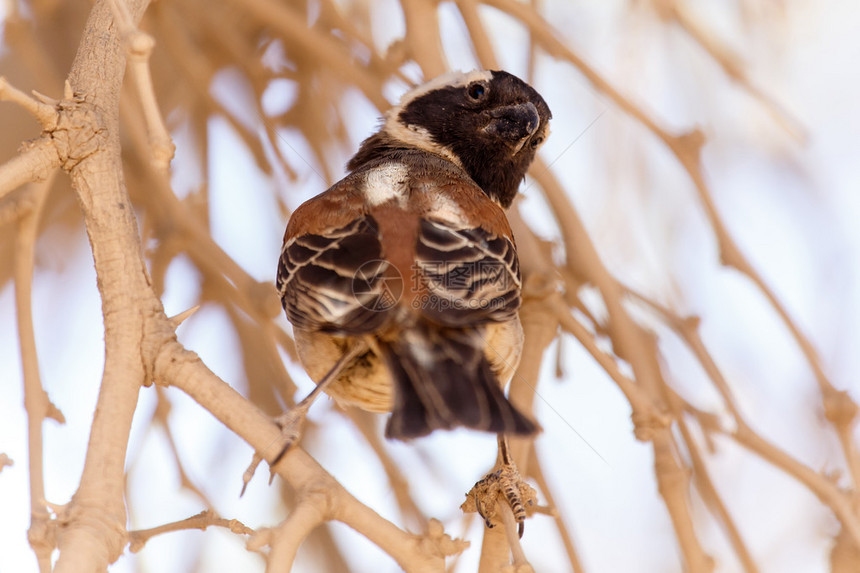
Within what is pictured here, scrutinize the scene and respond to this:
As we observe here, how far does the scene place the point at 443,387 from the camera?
6.75ft

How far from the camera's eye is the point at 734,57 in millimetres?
3150

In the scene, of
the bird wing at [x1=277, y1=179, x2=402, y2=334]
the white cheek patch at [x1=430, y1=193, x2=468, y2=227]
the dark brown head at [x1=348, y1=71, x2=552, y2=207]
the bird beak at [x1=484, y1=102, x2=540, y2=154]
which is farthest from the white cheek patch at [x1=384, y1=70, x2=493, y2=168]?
the bird wing at [x1=277, y1=179, x2=402, y2=334]

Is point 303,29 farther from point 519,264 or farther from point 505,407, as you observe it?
point 505,407

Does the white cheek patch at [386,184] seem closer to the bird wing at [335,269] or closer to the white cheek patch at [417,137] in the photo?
the bird wing at [335,269]

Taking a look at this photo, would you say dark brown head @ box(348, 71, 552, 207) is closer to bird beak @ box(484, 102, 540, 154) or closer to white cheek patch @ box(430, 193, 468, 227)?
bird beak @ box(484, 102, 540, 154)

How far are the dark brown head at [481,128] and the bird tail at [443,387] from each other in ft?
4.18

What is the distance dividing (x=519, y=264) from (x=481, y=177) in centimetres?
72

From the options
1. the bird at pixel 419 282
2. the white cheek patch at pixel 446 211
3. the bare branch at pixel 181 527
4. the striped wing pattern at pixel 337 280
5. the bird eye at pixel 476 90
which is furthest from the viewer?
the bird eye at pixel 476 90

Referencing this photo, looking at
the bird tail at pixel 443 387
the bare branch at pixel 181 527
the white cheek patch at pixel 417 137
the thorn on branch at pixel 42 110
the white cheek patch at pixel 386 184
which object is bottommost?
the bare branch at pixel 181 527

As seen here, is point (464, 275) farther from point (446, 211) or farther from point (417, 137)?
point (417, 137)

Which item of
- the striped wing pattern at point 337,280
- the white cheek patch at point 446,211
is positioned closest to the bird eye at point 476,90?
the white cheek patch at point 446,211

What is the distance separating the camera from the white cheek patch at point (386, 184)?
263 centimetres

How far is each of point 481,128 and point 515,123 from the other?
0.17 m

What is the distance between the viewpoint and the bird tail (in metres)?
1.96
